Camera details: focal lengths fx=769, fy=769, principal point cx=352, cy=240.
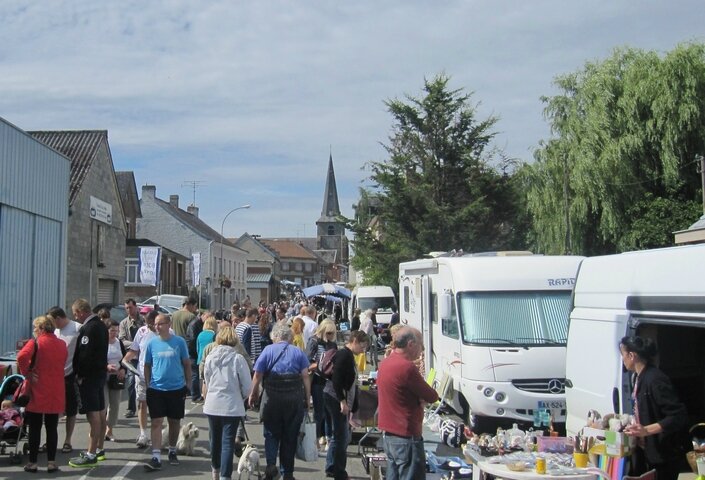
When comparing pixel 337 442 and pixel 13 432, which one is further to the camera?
pixel 13 432

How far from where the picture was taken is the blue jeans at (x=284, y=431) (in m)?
7.48

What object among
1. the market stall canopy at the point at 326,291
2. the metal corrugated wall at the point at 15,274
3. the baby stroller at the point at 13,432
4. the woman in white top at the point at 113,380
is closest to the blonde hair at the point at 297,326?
the woman in white top at the point at 113,380

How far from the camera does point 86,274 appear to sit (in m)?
31.5

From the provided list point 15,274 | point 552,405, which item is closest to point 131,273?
point 15,274

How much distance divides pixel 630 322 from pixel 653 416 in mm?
890

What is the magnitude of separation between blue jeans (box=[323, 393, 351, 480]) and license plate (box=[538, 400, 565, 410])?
329cm

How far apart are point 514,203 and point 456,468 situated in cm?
2583

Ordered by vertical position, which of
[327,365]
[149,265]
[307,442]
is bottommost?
[307,442]

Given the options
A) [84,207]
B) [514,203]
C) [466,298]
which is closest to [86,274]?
[84,207]

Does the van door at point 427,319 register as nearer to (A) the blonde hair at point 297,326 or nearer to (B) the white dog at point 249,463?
(A) the blonde hair at point 297,326

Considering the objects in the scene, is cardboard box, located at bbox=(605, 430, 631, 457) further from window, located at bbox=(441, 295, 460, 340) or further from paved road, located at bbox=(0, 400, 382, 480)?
window, located at bbox=(441, 295, 460, 340)

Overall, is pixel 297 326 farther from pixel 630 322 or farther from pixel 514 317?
pixel 630 322

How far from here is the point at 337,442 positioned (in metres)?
7.99

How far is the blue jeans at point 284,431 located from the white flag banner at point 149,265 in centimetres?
2958
